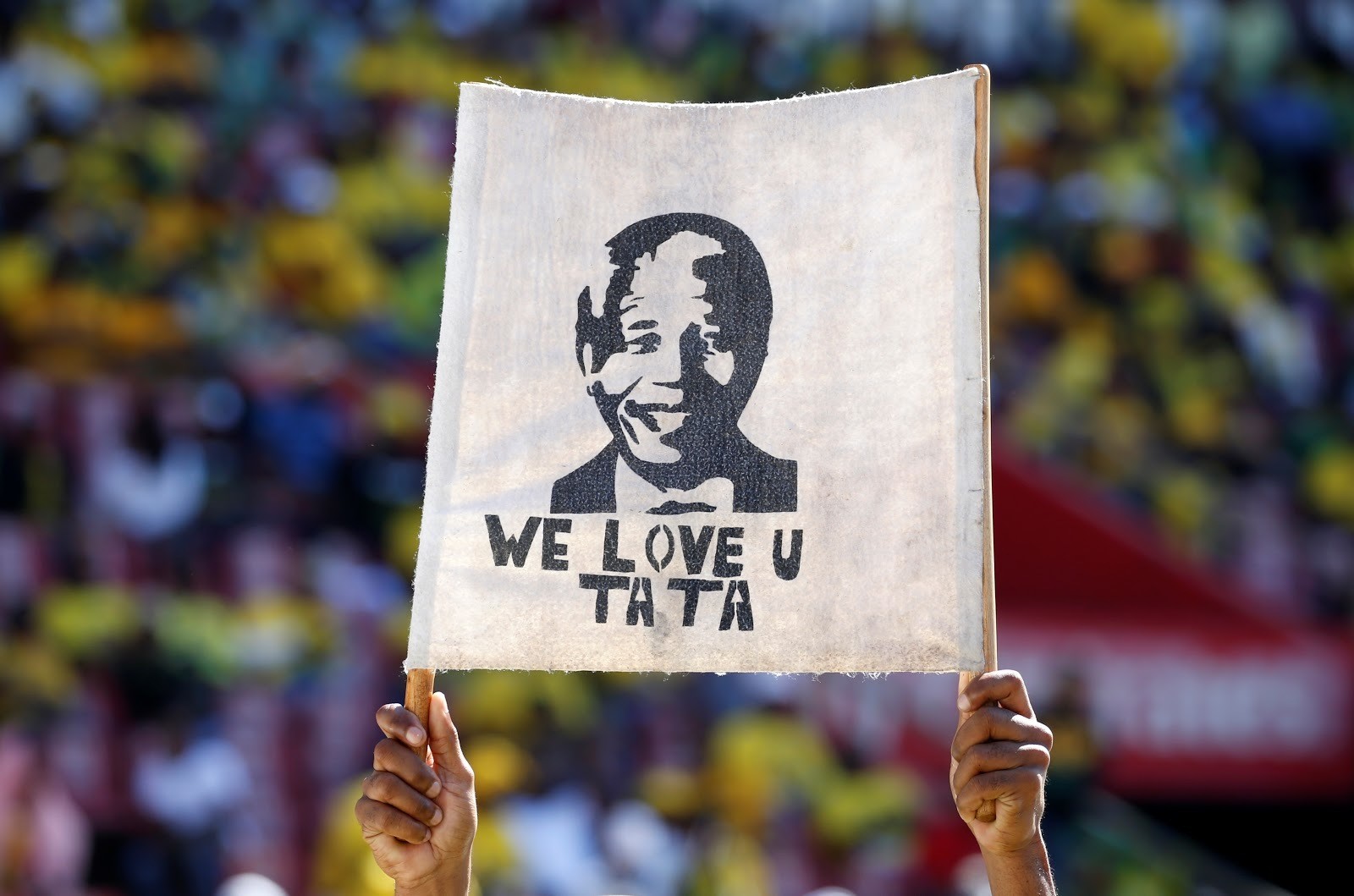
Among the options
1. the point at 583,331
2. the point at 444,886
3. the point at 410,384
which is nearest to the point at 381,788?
the point at 444,886

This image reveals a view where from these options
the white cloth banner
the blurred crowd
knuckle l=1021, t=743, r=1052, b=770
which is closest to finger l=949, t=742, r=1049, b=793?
knuckle l=1021, t=743, r=1052, b=770

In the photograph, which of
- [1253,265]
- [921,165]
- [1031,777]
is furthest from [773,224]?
[1253,265]

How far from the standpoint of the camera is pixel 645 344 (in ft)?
5.95

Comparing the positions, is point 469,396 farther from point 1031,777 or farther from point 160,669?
point 160,669

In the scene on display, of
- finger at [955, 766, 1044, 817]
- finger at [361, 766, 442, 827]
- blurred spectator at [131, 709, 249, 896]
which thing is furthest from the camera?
blurred spectator at [131, 709, 249, 896]

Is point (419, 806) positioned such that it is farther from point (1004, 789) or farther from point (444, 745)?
point (1004, 789)

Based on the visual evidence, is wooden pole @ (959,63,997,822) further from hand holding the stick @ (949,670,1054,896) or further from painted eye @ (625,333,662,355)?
painted eye @ (625,333,662,355)

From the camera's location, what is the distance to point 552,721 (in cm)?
481

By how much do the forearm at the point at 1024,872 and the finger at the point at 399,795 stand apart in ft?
1.89

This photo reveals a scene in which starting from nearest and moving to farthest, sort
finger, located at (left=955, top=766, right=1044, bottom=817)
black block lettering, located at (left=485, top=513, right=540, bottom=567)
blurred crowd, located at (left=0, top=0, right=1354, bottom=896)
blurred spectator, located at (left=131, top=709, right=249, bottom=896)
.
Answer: finger, located at (left=955, top=766, right=1044, bottom=817), black block lettering, located at (left=485, top=513, right=540, bottom=567), blurred spectator, located at (left=131, top=709, right=249, bottom=896), blurred crowd, located at (left=0, top=0, right=1354, bottom=896)

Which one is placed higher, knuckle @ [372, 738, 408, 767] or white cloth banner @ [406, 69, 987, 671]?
white cloth banner @ [406, 69, 987, 671]

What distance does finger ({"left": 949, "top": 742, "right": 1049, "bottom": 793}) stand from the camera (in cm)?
155

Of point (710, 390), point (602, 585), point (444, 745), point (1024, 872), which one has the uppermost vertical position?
point (710, 390)

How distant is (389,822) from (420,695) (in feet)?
0.45
